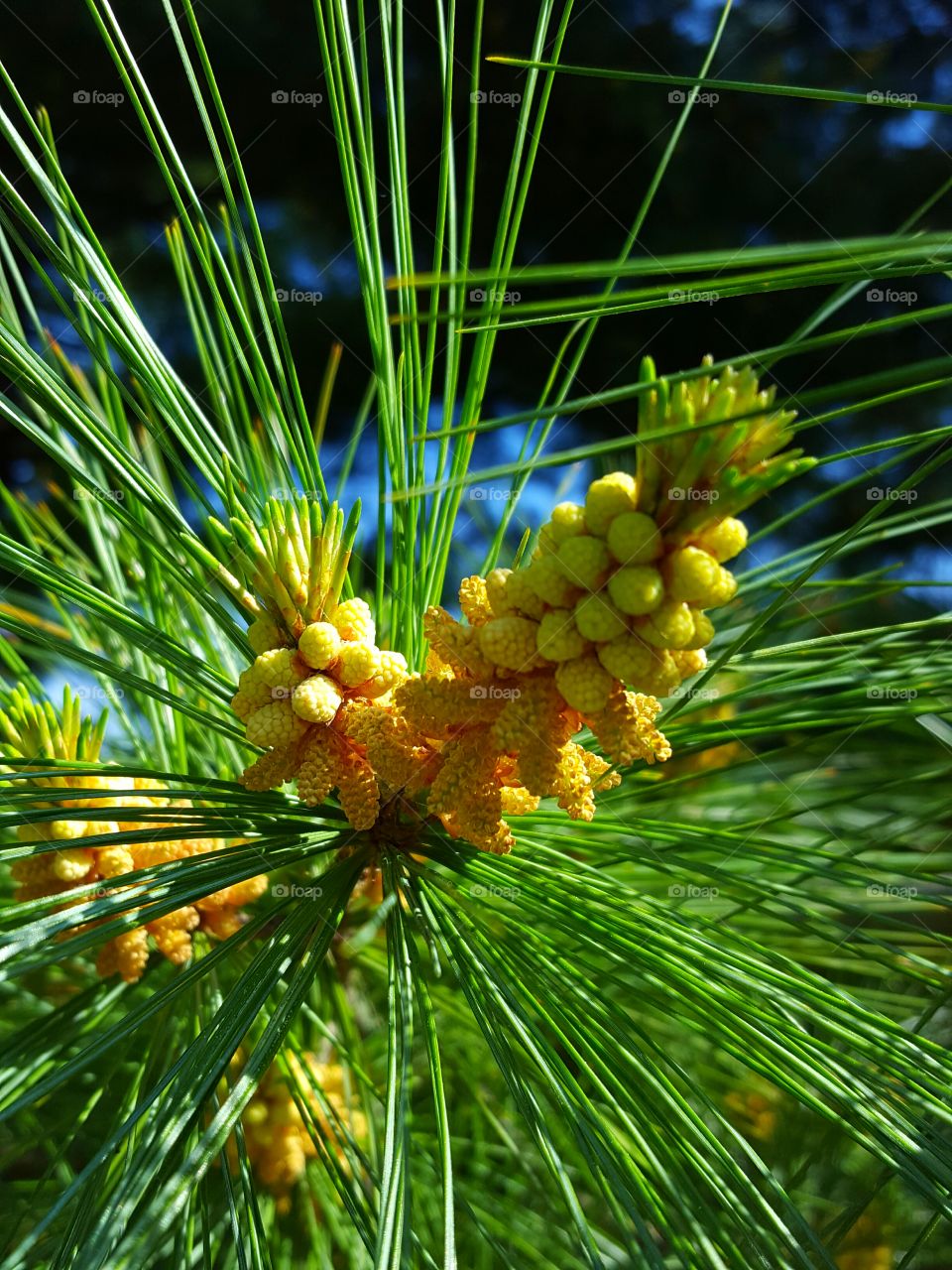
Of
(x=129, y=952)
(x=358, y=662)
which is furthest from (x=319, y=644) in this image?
(x=129, y=952)

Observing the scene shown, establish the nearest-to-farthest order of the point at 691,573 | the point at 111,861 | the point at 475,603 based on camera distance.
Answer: the point at 691,573
the point at 475,603
the point at 111,861

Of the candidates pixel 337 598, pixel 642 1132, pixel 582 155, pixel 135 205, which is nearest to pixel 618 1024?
pixel 642 1132

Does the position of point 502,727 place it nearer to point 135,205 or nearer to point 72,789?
point 72,789

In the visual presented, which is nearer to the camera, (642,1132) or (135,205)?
(642,1132)

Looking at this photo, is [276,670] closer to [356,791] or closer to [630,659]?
[356,791]

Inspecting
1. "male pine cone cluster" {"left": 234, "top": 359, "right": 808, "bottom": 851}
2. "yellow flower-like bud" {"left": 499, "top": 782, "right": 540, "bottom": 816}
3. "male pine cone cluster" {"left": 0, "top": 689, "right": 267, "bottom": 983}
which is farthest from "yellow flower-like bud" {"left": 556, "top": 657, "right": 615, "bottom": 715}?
"male pine cone cluster" {"left": 0, "top": 689, "right": 267, "bottom": 983}
